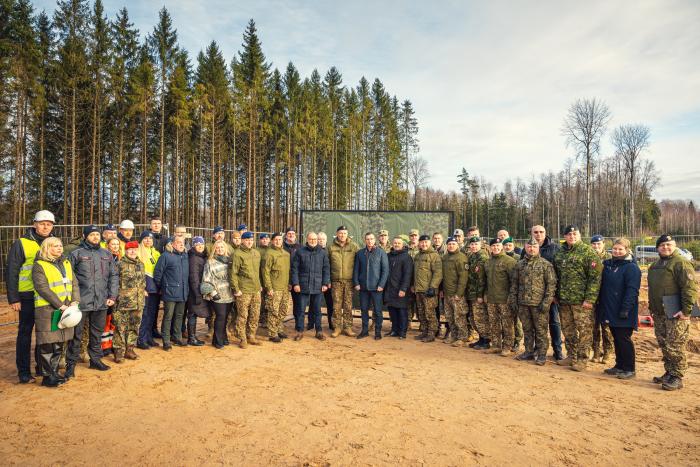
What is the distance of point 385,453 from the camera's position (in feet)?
10.4

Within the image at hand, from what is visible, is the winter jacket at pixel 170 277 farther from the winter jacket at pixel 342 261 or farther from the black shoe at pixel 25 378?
the winter jacket at pixel 342 261

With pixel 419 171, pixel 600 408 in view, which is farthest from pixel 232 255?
pixel 419 171

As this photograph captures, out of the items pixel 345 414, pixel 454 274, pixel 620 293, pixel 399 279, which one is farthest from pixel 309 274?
pixel 620 293

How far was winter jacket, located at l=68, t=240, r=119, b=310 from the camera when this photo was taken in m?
5.00

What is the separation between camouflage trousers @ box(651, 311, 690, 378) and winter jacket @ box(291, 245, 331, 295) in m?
5.37

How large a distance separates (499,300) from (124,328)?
604cm

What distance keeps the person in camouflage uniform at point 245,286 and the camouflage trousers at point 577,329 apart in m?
5.11

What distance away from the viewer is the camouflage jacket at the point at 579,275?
17.7 feet

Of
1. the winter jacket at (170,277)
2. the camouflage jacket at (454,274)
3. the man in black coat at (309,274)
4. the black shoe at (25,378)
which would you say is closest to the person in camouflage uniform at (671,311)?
the camouflage jacket at (454,274)

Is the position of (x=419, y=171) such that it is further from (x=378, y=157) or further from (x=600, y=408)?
(x=600, y=408)

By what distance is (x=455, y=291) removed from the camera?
23.1 feet

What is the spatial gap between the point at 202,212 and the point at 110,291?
2855 centimetres

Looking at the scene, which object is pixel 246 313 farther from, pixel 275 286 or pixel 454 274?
pixel 454 274

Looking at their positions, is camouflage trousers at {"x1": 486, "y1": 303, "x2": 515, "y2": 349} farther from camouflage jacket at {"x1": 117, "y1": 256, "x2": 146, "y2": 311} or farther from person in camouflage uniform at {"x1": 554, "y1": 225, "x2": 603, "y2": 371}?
camouflage jacket at {"x1": 117, "y1": 256, "x2": 146, "y2": 311}
